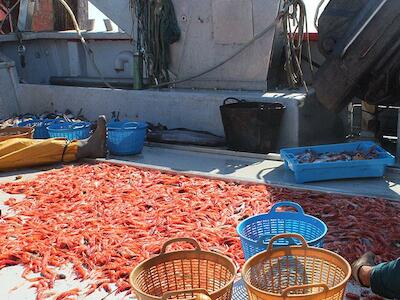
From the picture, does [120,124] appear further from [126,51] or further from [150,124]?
[126,51]

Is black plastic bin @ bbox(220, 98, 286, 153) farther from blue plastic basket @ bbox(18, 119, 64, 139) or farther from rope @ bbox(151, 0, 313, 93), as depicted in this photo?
blue plastic basket @ bbox(18, 119, 64, 139)

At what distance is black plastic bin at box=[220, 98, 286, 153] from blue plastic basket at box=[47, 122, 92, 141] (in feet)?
5.98

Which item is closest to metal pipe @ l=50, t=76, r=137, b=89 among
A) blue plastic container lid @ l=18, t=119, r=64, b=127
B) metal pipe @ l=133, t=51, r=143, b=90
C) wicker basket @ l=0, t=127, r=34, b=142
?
metal pipe @ l=133, t=51, r=143, b=90

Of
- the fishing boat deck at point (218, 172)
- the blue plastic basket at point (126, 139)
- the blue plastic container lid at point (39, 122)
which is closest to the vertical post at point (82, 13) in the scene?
the blue plastic container lid at point (39, 122)

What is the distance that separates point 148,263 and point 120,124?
13.9 feet

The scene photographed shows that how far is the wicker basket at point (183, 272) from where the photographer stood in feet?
8.66

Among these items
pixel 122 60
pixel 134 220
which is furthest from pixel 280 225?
pixel 122 60

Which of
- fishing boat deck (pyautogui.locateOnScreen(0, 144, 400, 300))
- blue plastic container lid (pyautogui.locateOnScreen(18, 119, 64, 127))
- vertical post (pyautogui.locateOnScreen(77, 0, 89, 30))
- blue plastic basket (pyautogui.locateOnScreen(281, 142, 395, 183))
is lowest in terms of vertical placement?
fishing boat deck (pyautogui.locateOnScreen(0, 144, 400, 300))

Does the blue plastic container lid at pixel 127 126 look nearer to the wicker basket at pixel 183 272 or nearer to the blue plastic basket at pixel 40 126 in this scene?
the blue plastic basket at pixel 40 126

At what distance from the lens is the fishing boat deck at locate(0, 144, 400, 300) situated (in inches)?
140

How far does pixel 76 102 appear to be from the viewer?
844 cm

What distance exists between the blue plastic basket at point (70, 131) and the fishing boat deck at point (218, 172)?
63 cm

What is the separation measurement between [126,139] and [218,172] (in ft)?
4.60

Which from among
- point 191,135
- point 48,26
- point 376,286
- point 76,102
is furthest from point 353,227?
point 48,26
